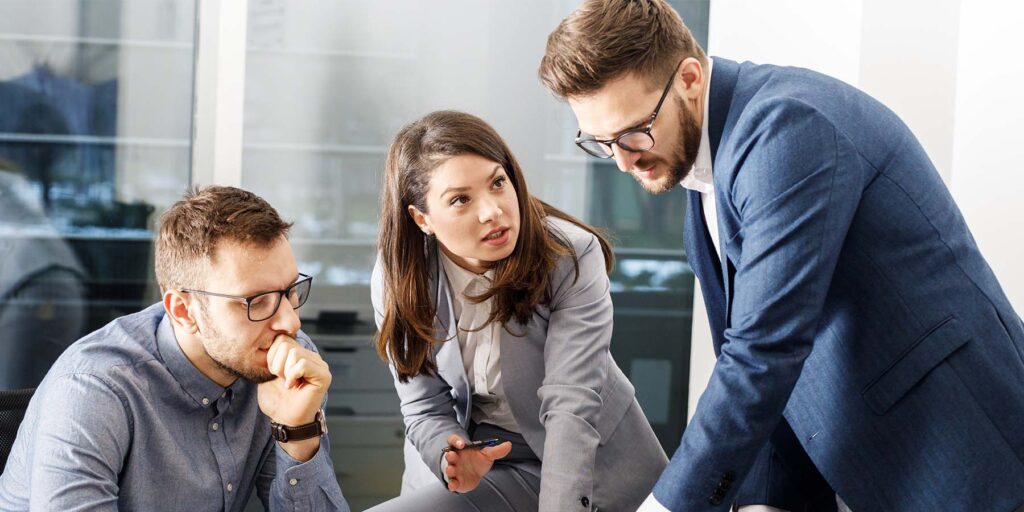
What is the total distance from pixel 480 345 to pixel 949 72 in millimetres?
1617

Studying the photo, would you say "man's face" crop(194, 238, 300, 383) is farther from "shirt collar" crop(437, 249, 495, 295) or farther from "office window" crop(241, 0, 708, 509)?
"office window" crop(241, 0, 708, 509)

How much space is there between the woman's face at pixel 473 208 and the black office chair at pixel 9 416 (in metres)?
0.89

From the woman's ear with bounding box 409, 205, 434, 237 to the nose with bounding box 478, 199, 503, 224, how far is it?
0.13 m

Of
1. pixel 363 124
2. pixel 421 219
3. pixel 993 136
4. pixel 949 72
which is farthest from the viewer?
pixel 363 124

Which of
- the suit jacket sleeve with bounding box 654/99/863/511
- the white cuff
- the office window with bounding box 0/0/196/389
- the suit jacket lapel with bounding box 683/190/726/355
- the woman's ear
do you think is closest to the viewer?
the suit jacket sleeve with bounding box 654/99/863/511

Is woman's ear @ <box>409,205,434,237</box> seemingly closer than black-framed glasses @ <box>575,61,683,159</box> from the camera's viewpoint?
No

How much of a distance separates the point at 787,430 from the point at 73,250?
2331 millimetres

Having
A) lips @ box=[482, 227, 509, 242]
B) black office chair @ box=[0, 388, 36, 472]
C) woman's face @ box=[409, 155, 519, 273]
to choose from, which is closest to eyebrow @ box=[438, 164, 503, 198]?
woman's face @ box=[409, 155, 519, 273]

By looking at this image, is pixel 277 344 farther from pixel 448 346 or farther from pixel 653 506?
pixel 653 506

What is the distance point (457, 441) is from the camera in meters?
1.90

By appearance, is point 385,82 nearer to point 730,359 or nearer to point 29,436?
point 29,436

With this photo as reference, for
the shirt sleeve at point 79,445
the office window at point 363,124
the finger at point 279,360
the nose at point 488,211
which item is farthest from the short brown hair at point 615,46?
the office window at point 363,124

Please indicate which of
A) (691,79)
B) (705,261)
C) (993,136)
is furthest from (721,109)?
(993,136)

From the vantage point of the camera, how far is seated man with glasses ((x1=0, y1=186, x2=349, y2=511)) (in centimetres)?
169
